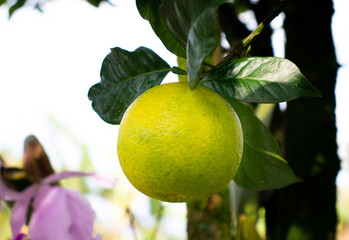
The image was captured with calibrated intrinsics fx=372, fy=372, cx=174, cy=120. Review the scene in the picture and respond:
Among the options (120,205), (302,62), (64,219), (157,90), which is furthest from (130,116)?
(120,205)

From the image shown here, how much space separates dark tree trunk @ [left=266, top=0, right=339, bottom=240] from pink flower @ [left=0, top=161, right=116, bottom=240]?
418mm

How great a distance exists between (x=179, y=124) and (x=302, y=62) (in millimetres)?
559

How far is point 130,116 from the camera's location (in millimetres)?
391

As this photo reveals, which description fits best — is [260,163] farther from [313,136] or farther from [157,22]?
[313,136]

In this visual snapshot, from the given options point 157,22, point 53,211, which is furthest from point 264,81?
point 53,211

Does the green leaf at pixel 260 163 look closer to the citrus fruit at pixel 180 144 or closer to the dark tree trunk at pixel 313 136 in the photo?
the citrus fruit at pixel 180 144

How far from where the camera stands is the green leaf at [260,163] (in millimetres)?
451

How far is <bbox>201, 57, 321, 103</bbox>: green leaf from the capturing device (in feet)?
1.11

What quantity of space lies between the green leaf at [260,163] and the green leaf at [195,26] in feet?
0.45

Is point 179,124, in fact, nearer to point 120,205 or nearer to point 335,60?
point 335,60

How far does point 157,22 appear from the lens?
1.41 feet

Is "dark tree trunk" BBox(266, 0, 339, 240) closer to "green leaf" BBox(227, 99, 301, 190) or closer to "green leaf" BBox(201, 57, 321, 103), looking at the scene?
"green leaf" BBox(227, 99, 301, 190)

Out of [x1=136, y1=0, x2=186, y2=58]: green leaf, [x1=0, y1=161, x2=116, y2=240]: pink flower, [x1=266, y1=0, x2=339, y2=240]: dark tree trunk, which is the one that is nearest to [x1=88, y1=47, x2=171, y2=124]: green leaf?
[x1=136, y1=0, x2=186, y2=58]: green leaf

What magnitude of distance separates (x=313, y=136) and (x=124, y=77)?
1.84ft
